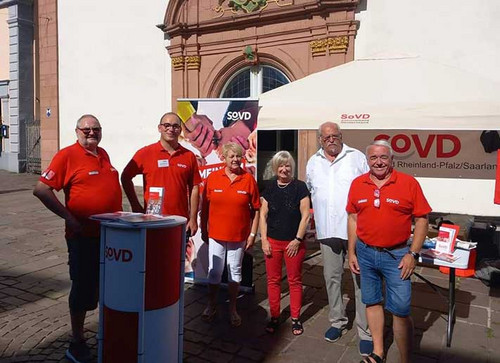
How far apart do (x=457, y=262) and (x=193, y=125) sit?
113 inches

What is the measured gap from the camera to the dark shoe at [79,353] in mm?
3164

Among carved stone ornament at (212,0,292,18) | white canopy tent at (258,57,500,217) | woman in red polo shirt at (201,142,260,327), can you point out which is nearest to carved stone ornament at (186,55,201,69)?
carved stone ornament at (212,0,292,18)

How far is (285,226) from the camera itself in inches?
141

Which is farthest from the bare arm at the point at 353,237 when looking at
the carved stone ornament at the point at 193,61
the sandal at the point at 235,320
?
the carved stone ornament at the point at 193,61

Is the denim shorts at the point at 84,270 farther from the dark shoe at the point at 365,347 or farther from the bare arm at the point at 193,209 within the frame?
the dark shoe at the point at 365,347

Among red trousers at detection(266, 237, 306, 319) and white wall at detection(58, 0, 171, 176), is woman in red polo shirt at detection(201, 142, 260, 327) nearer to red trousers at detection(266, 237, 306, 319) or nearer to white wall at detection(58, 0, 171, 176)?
red trousers at detection(266, 237, 306, 319)

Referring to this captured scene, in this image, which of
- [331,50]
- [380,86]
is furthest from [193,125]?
[331,50]

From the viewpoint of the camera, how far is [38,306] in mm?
4270

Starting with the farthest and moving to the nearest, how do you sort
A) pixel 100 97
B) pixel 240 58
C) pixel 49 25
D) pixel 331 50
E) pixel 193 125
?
pixel 49 25 < pixel 100 97 < pixel 240 58 < pixel 331 50 < pixel 193 125

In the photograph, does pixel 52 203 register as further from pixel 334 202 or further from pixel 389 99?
pixel 389 99

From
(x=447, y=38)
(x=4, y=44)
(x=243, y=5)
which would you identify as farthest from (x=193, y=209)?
(x=4, y=44)

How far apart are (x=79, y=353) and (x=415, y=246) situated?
2.50 m

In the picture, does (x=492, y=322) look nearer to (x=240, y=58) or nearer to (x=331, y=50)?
(x=331, y=50)

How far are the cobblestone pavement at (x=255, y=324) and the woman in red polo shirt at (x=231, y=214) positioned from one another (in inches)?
15.7
